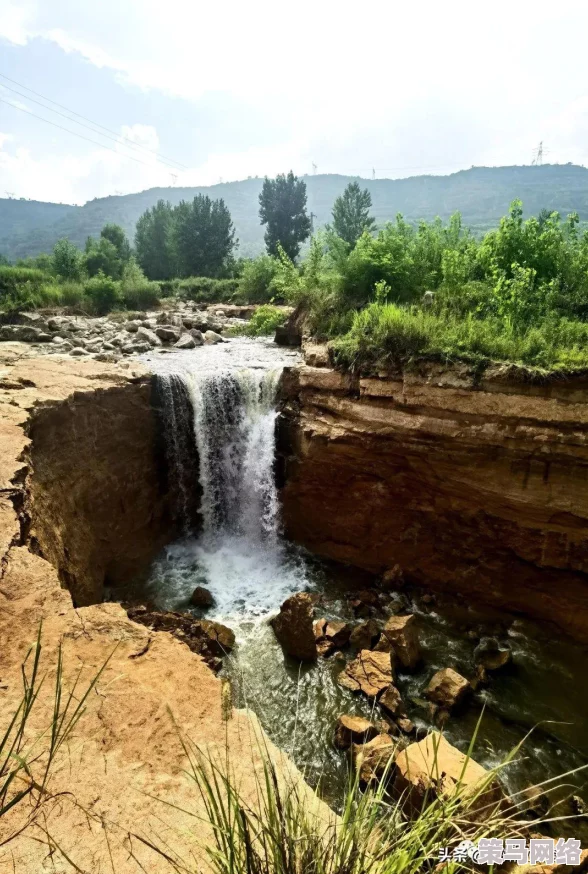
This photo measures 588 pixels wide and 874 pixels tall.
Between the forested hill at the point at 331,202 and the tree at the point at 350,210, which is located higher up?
the forested hill at the point at 331,202

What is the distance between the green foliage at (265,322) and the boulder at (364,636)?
935 cm

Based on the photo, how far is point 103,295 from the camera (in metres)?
17.3

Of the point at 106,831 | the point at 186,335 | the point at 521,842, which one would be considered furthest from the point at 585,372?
the point at 186,335

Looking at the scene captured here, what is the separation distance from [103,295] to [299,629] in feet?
51.8

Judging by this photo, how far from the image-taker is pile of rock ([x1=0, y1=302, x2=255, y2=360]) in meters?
10.0

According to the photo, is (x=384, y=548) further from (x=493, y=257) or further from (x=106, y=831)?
(x=106, y=831)

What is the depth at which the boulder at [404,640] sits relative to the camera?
17.8 feet

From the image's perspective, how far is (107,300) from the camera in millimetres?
17359

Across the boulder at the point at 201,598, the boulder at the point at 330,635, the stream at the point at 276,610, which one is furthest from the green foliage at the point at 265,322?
the boulder at the point at 330,635

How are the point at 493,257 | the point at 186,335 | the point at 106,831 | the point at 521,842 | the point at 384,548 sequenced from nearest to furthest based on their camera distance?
1. the point at 521,842
2. the point at 106,831
3. the point at 384,548
4. the point at 493,257
5. the point at 186,335

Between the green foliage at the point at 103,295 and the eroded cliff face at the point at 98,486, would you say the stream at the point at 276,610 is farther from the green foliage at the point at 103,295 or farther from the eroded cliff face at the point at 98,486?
the green foliage at the point at 103,295

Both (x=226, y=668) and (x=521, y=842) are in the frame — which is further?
(x=226, y=668)

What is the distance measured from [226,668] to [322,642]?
1210 mm

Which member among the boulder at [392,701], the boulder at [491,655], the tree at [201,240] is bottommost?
the boulder at [491,655]
